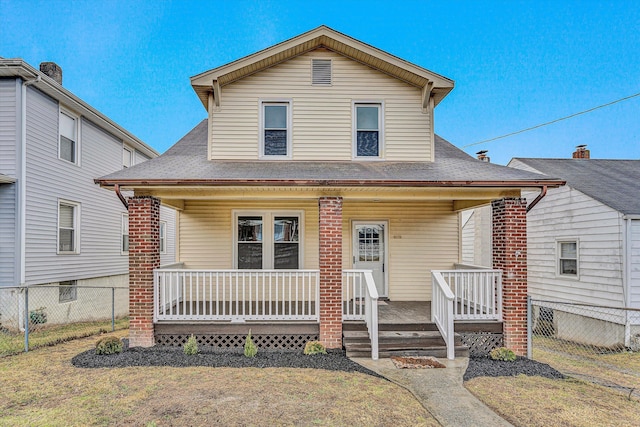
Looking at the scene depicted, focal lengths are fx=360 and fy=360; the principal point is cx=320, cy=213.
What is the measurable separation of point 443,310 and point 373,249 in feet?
9.75

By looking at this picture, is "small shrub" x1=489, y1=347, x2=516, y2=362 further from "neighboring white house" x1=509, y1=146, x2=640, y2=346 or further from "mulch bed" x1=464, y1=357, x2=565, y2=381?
"neighboring white house" x1=509, y1=146, x2=640, y2=346

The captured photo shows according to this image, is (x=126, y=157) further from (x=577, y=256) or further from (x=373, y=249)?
(x=577, y=256)

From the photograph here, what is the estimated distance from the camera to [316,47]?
29.0 feet

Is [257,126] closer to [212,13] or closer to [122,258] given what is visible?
[122,258]

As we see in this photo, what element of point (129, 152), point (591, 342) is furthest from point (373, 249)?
point (129, 152)

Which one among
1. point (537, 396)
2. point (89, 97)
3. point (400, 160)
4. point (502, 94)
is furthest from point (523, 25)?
point (89, 97)

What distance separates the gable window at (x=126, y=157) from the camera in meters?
14.4

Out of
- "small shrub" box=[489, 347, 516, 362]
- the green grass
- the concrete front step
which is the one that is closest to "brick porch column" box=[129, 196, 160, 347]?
the green grass

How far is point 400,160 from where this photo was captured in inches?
344

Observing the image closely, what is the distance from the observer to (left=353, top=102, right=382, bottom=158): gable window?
882 cm

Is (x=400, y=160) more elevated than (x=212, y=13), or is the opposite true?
(x=212, y=13)

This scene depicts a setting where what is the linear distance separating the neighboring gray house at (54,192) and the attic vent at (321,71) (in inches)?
279

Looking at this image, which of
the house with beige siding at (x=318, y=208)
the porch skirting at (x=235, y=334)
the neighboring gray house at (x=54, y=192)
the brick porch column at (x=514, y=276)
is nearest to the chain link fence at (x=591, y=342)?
the brick porch column at (x=514, y=276)

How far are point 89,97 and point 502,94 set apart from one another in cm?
5284
